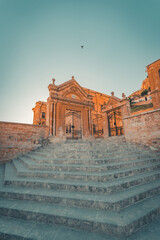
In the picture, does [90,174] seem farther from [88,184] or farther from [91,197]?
[91,197]

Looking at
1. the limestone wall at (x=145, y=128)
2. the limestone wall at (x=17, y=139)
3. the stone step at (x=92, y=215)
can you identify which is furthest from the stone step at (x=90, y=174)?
the limestone wall at (x=17, y=139)

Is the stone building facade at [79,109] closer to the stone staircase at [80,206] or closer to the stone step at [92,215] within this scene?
the stone staircase at [80,206]

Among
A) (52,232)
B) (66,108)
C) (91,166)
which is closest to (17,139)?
(66,108)

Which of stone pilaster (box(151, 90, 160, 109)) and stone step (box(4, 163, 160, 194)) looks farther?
stone pilaster (box(151, 90, 160, 109))

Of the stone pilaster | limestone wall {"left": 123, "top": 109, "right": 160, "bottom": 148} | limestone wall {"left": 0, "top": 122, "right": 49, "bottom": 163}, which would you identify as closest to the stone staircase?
limestone wall {"left": 123, "top": 109, "right": 160, "bottom": 148}

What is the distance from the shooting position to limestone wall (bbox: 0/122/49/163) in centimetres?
788

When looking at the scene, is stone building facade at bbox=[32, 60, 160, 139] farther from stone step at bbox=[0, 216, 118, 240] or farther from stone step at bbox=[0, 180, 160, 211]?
stone step at bbox=[0, 216, 118, 240]

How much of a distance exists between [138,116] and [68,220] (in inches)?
287

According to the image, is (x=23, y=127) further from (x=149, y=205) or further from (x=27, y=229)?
(x=149, y=205)

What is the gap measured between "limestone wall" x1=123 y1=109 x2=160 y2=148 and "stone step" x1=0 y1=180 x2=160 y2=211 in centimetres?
421

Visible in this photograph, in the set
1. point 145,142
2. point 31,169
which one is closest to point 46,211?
point 31,169

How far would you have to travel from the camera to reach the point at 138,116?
7.48 meters

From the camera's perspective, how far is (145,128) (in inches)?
279

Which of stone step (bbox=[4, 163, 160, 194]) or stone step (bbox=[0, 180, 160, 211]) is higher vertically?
stone step (bbox=[4, 163, 160, 194])
